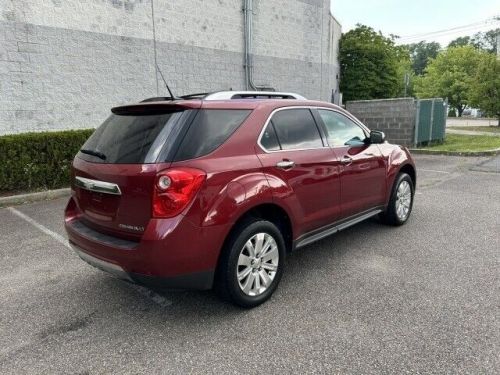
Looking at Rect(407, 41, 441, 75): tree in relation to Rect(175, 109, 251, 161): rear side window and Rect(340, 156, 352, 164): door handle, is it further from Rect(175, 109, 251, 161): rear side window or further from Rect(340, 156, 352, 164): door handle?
Rect(175, 109, 251, 161): rear side window

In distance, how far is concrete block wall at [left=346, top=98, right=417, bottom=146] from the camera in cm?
1303

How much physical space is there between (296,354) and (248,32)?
39.3 feet

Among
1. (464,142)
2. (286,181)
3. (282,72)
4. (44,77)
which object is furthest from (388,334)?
(464,142)

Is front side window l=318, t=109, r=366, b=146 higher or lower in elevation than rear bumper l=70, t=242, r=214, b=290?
higher

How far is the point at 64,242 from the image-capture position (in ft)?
15.9

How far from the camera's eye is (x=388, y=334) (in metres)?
2.77

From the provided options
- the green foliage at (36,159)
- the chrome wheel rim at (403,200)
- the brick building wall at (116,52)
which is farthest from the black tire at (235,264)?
the brick building wall at (116,52)

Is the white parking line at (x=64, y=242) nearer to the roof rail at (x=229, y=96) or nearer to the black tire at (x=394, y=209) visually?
the roof rail at (x=229, y=96)

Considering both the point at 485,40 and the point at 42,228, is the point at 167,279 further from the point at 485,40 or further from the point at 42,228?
the point at 485,40

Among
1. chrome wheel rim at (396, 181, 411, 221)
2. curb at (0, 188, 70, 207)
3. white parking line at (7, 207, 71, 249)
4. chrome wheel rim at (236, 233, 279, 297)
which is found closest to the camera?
chrome wheel rim at (236, 233, 279, 297)

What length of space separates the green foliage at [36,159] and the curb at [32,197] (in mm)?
287

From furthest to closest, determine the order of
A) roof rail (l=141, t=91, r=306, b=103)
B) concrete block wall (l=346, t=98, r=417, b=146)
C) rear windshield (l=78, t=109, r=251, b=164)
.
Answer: concrete block wall (l=346, t=98, r=417, b=146), roof rail (l=141, t=91, r=306, b=103), rear windshield (l=78, t=109, r=251, b=164)

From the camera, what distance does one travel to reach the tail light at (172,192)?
2656 mm

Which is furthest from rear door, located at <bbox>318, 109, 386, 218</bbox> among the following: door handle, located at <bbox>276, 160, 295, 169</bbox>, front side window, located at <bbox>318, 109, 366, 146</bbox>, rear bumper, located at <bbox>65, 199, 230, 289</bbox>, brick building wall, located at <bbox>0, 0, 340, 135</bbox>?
brick building wall, located at <bbox>0, 0, 340, 135</bbox>
